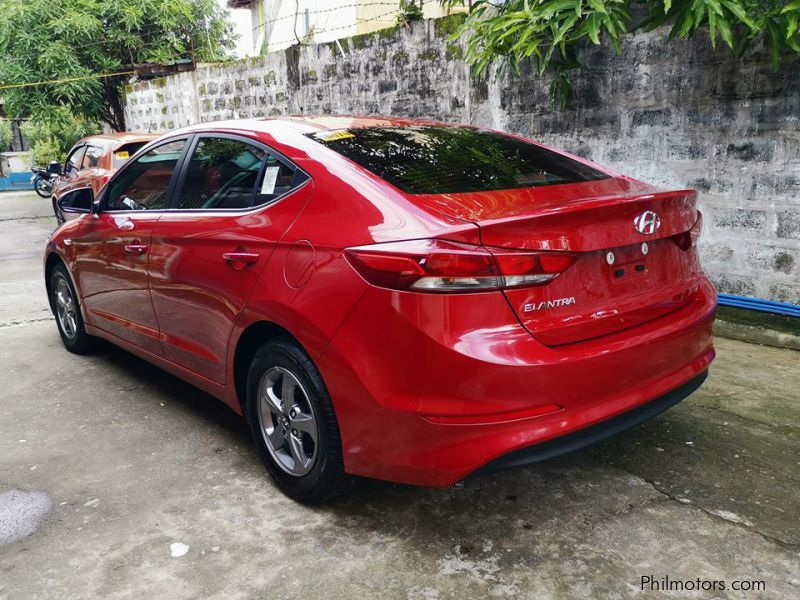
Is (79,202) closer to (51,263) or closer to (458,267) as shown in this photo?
(51,263)

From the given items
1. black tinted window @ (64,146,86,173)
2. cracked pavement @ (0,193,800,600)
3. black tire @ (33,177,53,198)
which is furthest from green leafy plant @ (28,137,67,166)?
cracked pavement @ (0,193,800,600)

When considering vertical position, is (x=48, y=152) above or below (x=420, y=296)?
above

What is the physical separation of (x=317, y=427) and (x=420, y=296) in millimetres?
772

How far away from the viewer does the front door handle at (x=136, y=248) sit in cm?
382

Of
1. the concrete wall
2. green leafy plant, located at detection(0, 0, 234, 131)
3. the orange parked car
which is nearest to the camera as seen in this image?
the concrete wall

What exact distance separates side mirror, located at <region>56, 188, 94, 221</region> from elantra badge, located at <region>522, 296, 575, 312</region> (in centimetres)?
318

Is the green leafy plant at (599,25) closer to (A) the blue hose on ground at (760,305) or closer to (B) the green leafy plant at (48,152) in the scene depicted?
(A) the blue hose on ground at (760,305)

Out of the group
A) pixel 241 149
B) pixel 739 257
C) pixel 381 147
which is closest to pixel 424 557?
pixel 381 147

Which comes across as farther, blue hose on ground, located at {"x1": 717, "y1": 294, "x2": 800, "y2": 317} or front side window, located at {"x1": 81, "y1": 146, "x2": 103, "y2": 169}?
front side window, located at {"x1": 81, "y1": 146, "x2": 103, "y2": 169}

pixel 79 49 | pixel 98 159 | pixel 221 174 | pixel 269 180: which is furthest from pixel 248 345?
pixel 79 49

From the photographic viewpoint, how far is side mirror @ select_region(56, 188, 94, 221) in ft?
14.8

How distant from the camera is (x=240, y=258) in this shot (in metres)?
3.04

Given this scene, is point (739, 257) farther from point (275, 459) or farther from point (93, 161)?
point (93, 161)

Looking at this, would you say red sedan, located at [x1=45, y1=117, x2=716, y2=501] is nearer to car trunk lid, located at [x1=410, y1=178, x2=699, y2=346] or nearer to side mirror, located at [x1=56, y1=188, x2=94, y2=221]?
car trunk lid, located at [x1=410, y1=178, x2=699, y2=346]
